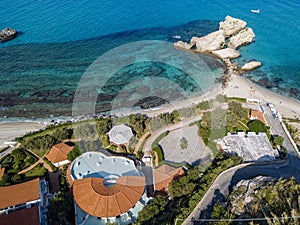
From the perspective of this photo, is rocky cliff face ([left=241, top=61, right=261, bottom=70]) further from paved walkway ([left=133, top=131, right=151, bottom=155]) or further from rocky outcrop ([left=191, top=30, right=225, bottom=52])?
paved walkway ([left=133, top=131, right=151, bottom=155])

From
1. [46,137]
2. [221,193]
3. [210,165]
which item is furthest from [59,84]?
[221,193]

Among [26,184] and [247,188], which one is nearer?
[247,188]

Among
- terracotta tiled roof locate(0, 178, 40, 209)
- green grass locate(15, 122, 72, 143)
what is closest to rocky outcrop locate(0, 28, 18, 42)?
green grass locate(15, 122, 72, 143)

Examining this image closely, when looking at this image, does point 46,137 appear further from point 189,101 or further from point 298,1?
point 298,1

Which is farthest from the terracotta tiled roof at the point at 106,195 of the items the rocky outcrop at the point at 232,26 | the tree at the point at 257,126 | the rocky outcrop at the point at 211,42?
the rocky outcrop at the point at 232,26

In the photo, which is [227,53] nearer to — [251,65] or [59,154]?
[251,65]

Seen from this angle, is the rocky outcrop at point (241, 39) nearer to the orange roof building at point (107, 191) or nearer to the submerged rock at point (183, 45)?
the submerged rock at point (183, 45)

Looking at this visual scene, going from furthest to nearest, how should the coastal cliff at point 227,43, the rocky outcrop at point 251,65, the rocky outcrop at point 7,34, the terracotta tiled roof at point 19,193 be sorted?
the rocky outcrop at point 7,34, the coastal cliff at point 227,43, the rocky outcrop at point 251,65, the terracotta tiled roof at point 19,193
